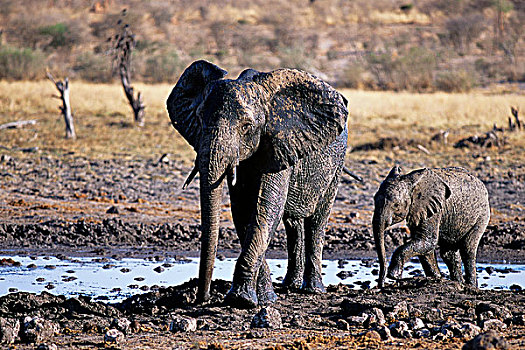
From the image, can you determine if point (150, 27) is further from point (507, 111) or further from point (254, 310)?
point (254, 310)

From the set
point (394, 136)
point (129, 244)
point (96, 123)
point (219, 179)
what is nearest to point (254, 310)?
point (219, 179)

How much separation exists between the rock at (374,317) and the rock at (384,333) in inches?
11.1

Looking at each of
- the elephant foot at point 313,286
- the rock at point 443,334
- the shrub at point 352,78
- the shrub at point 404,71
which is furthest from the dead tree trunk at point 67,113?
the shrub at point 404,71

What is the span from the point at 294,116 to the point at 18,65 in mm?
28894

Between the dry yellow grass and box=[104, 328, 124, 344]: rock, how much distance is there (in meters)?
12.7

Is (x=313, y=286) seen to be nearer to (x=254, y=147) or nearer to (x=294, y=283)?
(x=294, y=283)

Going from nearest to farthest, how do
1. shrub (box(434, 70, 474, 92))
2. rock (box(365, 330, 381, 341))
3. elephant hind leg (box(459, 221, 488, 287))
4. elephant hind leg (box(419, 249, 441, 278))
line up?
rock (box(365, 330, 381, 341)) → elephant hind leg (box(419, 249, 441, 278)) → elephant hind leg (box(459, 221, 488, 287)) → shrub (box(434, 70, 474, 92))

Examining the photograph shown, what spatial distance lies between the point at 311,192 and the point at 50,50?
128ft

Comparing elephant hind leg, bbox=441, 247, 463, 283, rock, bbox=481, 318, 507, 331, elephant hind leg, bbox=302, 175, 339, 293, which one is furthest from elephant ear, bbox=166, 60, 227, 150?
elephant hind leg, bbox=441, 247, 463, 283

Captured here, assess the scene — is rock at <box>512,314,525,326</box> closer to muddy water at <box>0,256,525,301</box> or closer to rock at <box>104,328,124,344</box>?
muddy water at <box>0,256,525,301</box>

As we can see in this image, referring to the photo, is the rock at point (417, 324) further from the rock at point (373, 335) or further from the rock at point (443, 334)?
the rock at point (373, 335)

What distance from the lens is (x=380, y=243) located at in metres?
7.75

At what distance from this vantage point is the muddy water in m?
8.10

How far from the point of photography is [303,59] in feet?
142
